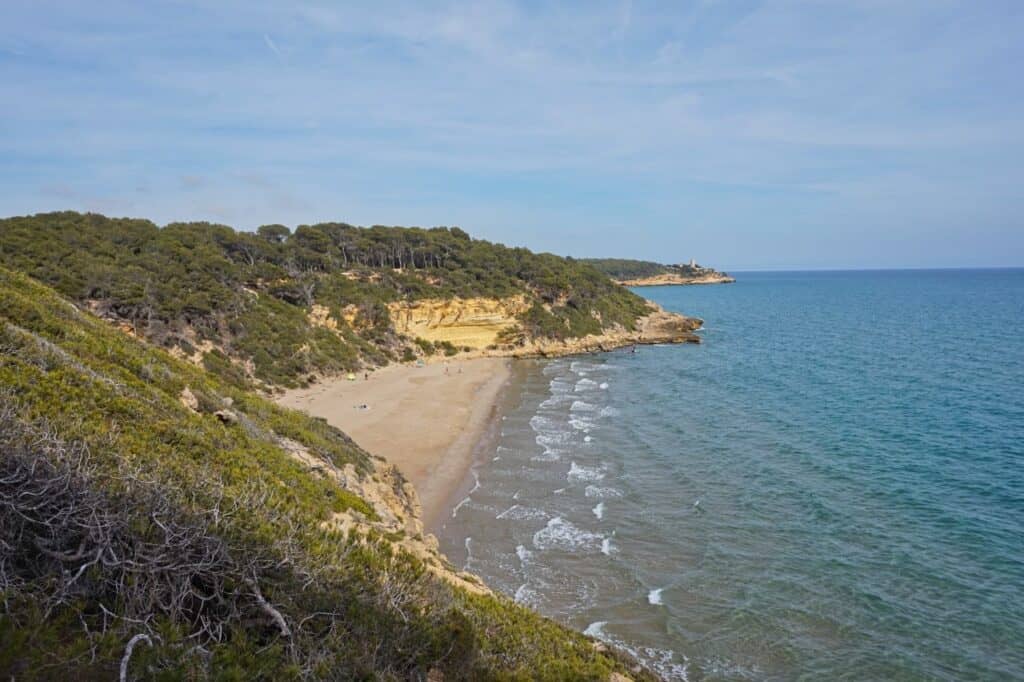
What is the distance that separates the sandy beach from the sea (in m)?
1.35

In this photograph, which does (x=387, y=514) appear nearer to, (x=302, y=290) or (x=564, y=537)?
(x=564, y=537)

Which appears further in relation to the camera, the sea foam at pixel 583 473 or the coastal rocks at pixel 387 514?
the sea foam at pixel 583 473

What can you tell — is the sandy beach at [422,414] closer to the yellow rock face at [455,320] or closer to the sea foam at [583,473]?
the sea foam at [583,473]

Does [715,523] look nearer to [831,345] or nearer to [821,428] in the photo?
[821,428]

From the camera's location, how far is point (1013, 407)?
101 ft

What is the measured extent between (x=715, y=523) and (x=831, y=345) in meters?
44.7

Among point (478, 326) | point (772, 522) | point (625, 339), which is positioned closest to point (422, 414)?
point (772, 522)

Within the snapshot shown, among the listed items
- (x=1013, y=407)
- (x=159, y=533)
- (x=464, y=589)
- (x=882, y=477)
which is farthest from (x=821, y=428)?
(x=159, y=533)

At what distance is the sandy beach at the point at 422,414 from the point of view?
2433cm

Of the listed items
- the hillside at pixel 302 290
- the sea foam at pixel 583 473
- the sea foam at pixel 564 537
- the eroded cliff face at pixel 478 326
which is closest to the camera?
the sea foam at pixel 564 537

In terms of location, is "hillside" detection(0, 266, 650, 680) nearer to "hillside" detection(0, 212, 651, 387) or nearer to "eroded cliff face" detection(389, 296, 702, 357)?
"hillside" detection(0, 212, 651, 387)

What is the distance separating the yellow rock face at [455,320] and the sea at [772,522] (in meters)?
17.1

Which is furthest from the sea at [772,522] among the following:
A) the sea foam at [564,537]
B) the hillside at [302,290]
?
the hillside at [302,290]

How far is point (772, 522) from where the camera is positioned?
62.0 ft
